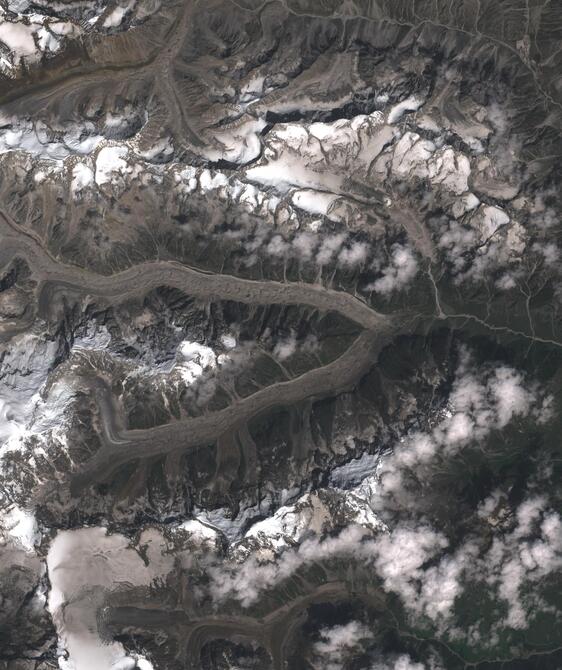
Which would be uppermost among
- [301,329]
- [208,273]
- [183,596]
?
[208,273]

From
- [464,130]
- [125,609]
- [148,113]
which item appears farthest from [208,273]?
[125,609]

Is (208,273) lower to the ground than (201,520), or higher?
higher

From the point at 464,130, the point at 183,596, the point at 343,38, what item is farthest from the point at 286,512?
the point at 343,38

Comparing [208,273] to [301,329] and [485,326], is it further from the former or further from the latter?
[485,326]

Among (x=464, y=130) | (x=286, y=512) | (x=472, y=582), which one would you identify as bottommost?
(x=472, y=582)

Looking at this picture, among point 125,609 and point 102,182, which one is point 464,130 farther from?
point 125,609

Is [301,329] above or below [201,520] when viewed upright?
above
